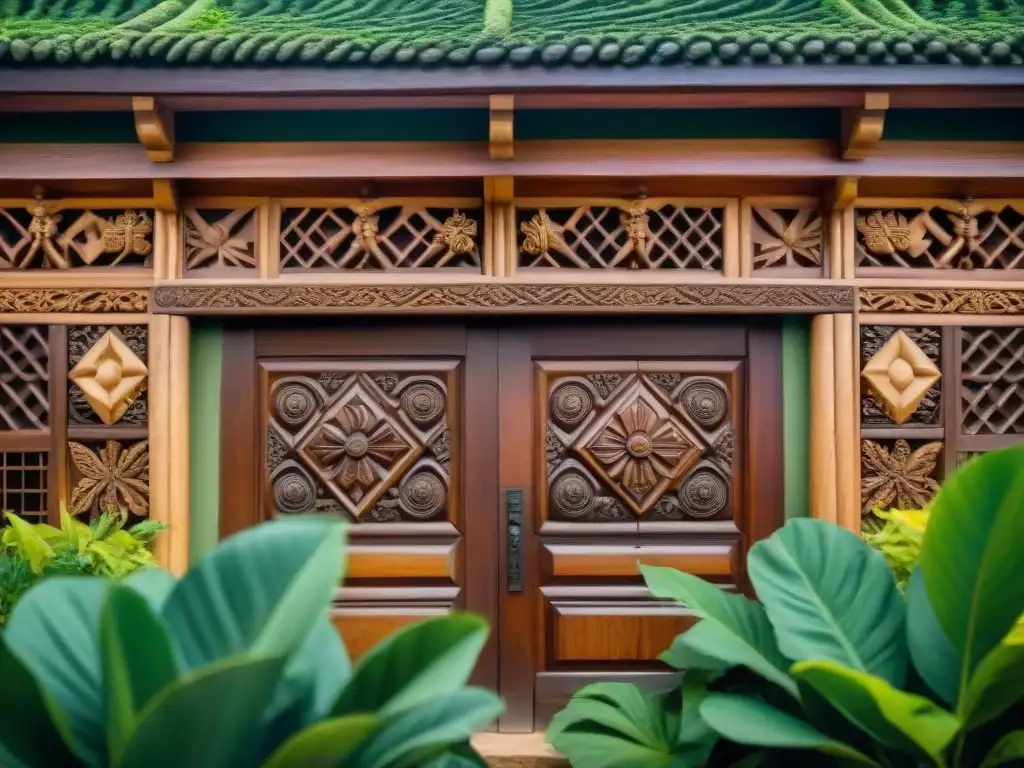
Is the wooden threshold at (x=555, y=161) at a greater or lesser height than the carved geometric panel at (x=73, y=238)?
greater

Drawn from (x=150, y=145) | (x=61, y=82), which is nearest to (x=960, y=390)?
(x=150, y=145)

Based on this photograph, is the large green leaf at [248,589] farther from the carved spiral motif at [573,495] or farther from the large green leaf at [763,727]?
the carved spiral motif at [573,495]

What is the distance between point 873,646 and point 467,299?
2.05 metres

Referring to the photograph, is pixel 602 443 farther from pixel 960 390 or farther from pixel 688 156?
pixel 960 390

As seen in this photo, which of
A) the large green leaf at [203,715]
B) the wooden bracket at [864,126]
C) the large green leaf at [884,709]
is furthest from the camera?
the wooden bracket at [864,126]

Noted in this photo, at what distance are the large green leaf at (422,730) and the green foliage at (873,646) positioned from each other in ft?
3.89

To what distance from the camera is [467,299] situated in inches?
130

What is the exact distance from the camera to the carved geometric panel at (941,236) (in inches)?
134

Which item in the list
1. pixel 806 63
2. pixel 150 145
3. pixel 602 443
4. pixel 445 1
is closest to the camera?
pixel 806 63

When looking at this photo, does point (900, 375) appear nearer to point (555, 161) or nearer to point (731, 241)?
point (731, 241)

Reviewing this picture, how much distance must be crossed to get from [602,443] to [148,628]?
250cm

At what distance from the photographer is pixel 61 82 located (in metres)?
3.06

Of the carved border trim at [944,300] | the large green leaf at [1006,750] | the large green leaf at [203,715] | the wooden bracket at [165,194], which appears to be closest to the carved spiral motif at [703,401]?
the carved border trim at [944,300]

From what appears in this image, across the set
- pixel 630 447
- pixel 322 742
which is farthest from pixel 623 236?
pixel 322 742
